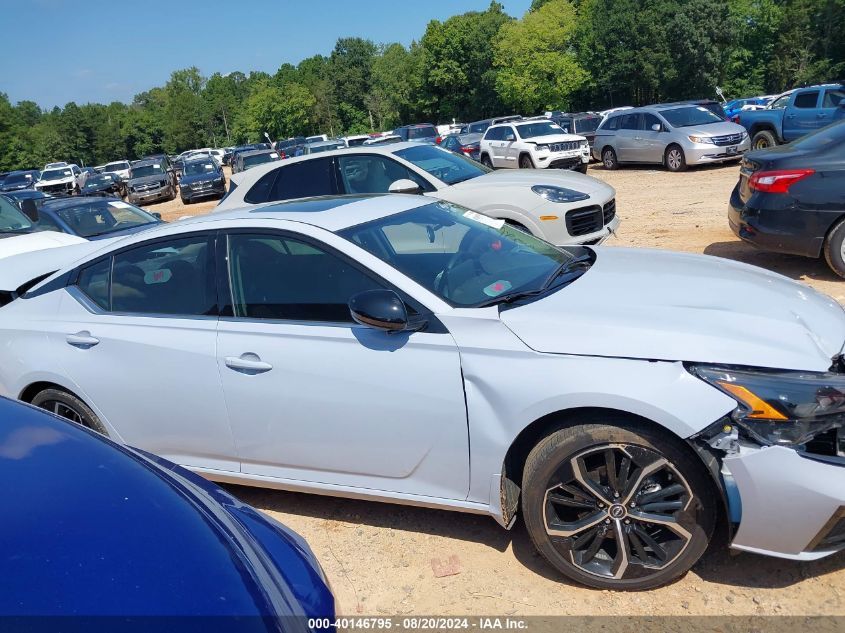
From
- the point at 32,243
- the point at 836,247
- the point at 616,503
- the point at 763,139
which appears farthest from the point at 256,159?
the point at 616,503

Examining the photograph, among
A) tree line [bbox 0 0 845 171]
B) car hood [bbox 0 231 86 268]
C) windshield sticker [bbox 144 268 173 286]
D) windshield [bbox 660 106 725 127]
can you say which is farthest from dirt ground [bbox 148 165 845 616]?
tree line [bbox 0 0 845 171]

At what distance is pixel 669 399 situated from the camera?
271cm

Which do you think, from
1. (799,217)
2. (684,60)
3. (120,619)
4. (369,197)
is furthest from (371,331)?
(684,60)

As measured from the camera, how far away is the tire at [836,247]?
657cm

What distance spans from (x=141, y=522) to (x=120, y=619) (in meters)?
0.42

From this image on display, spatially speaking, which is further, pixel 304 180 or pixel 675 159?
pixel 675 159

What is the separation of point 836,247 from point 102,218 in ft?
30.3

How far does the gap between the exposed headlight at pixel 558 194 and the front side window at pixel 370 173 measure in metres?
1.30

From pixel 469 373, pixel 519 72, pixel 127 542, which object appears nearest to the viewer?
pixel 127 542

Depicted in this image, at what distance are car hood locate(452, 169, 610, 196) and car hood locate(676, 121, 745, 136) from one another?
1097 centimetres

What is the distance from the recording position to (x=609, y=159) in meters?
21.1

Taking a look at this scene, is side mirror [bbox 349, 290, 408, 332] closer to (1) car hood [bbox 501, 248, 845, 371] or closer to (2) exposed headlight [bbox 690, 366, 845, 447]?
(1) car hood [bbox 501, 248, 845, 371]

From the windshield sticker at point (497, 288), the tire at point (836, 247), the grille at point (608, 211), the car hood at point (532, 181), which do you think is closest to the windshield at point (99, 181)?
the car hood at point (532, 181)

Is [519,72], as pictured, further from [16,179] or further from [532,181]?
[532,181]
